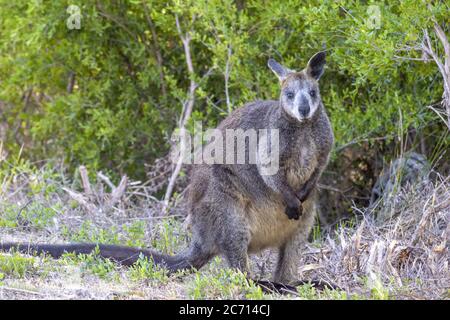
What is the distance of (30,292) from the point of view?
4418 mm

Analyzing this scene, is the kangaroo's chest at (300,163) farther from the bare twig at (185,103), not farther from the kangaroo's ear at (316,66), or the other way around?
the bare twig at (185,103)

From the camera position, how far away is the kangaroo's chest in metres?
5.38

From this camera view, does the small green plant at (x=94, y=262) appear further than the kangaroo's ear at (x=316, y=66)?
No

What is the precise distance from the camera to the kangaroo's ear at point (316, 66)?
214 inches

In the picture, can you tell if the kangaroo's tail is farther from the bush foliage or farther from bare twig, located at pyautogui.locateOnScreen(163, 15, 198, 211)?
bare twig, located at pyautogui.locateOnScreen(163, 15, 198, 211)

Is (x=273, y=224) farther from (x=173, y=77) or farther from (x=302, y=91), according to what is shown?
(x=173, y=77)

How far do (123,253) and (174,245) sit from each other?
85cm

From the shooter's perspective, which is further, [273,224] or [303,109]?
[273,224]

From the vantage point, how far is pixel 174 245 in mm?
6184

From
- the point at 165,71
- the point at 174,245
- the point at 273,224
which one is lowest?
the point at 174,245

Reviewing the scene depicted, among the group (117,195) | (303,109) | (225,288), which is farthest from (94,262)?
(117,195)

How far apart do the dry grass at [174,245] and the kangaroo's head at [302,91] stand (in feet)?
2.94

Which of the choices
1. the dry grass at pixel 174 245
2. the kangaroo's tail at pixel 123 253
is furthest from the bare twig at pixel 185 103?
the kangaroo's tail at pixel 123 253
